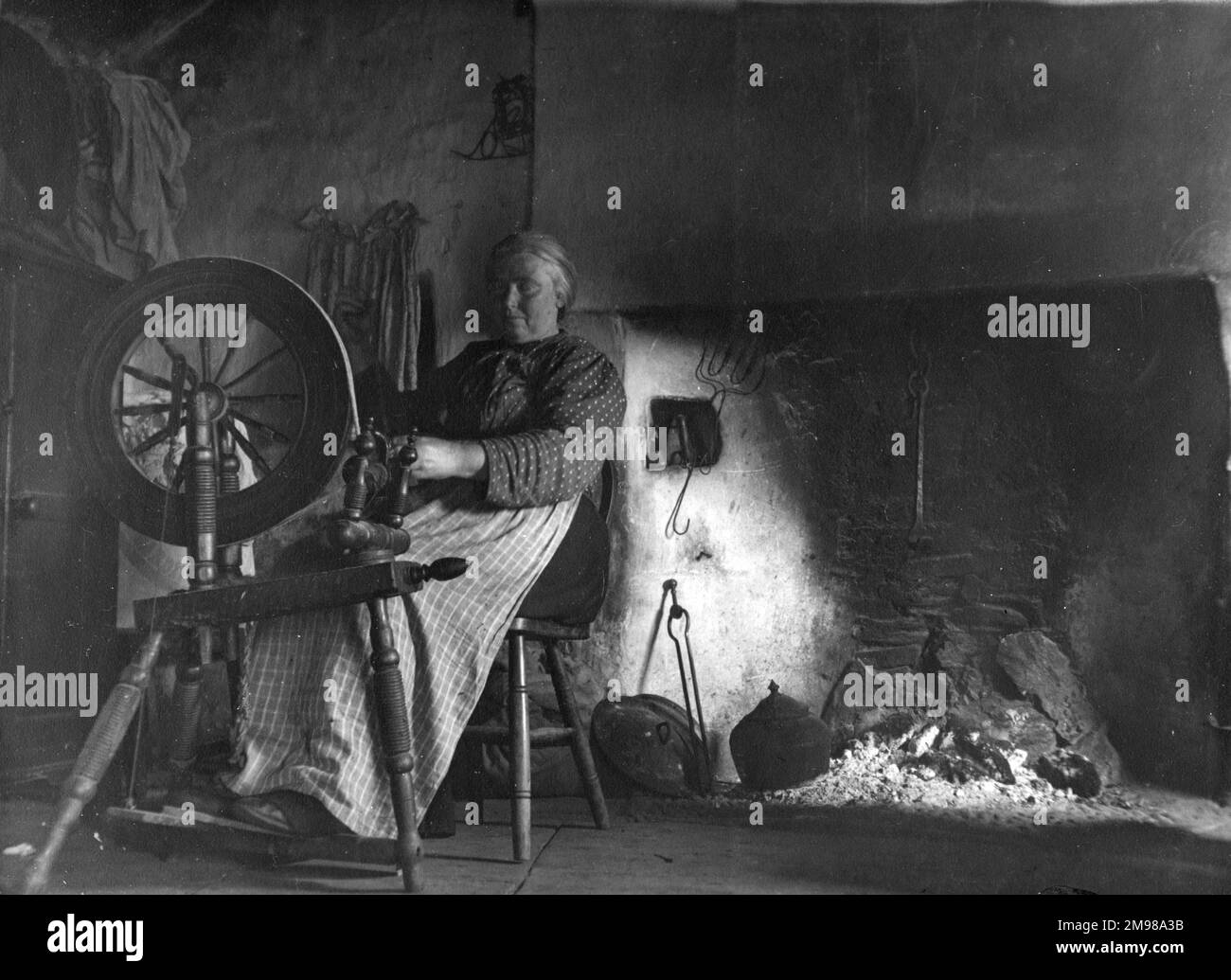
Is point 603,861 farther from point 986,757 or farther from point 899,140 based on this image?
point 899,140

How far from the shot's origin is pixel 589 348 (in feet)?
8.92

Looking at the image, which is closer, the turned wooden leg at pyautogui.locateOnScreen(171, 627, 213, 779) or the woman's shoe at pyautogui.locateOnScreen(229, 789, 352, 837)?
the woman's shoe at pyautogui.locateOnScreen(229, 789, 352, 837)

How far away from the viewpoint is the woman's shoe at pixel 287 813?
224cm

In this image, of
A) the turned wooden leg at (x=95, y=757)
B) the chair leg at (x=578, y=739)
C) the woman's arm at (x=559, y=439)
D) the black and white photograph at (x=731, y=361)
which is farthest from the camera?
the black and white photograph at (x=731, y=361)

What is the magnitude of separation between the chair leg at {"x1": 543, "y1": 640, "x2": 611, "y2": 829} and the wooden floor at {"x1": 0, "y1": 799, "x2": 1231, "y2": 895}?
0.22 feet

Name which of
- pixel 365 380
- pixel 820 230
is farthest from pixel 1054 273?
pixel 365 380

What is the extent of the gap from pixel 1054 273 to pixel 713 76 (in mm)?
1075

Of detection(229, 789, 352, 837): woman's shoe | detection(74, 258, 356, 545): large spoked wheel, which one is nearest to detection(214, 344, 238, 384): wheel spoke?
detection(74, 258, 356, 545): large spoked wheel

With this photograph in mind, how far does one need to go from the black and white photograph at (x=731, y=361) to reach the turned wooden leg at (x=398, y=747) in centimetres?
43
